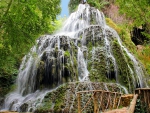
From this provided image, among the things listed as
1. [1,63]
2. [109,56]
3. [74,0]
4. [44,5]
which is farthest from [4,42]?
[74,0]

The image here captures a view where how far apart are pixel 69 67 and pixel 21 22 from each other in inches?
206

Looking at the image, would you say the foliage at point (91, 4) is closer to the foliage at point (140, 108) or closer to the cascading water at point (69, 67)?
the cascading water at point (69, 67)

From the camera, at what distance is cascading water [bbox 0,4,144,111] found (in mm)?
11664

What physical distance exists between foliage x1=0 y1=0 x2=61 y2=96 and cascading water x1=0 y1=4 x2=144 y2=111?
102 inches

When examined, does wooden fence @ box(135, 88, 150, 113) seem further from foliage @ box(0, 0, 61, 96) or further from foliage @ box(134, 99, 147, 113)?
foliage @ box(0, 0, 61, 96)

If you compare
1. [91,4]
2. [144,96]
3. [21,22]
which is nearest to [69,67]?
[21,22]

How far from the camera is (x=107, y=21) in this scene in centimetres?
2250

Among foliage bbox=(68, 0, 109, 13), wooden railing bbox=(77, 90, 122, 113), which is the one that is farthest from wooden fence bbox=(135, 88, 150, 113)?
foliage bbox=(68, 0, 109, 13)

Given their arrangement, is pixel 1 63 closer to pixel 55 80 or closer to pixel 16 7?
pixel 16 7

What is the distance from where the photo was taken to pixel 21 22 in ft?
24.5

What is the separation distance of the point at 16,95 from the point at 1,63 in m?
5.25

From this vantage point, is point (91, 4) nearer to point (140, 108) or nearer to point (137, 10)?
point (137, 10)

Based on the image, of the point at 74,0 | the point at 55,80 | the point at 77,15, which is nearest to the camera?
the point at 55,80

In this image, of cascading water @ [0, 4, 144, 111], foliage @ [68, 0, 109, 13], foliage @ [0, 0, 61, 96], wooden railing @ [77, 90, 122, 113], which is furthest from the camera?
foliage @ [68, 0, 109, 13]
